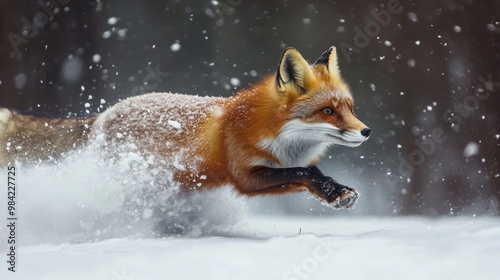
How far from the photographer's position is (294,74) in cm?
133

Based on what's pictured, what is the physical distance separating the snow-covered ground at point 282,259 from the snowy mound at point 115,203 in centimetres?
22

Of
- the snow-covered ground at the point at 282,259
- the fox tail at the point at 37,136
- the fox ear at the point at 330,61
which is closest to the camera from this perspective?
the snow-covered ground at the point at 282,259

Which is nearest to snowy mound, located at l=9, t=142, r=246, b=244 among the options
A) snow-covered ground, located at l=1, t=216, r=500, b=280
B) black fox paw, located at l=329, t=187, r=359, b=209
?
snow-covered ground, located at l=1, t=216, r=500, b=280

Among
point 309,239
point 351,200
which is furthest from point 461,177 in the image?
point 309,239

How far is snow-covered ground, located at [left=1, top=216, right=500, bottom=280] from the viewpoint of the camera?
0.96 m

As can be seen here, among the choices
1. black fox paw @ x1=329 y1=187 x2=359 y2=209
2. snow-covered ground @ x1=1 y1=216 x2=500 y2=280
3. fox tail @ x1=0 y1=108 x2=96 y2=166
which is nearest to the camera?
snow-covered ground @ x1=1 y1=216 x2=500 y2=280

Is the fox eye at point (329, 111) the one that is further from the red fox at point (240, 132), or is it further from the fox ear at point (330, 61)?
the fox ear at point (330, 61)

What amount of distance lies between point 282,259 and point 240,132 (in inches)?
18.1

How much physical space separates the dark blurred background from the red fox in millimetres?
87

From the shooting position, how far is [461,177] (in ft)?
6.60

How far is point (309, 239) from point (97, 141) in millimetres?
737

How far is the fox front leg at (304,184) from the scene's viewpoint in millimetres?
1254

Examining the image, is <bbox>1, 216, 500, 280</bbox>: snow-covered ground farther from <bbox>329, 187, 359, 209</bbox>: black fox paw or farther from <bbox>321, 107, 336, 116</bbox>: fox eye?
<bbox>321, 107, 336, 116</bbox>: fox eye

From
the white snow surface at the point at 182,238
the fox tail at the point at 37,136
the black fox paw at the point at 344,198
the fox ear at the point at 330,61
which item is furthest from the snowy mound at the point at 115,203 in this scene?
the fox ear at the point at 330,61
